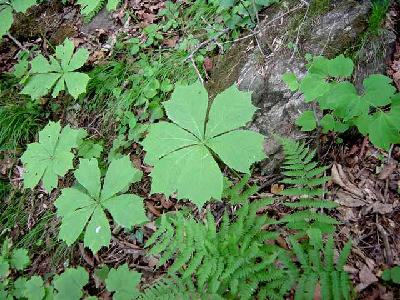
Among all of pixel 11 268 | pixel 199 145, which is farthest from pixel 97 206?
pixel 11 268

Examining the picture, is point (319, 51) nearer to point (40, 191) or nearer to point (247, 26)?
point (247, 26)

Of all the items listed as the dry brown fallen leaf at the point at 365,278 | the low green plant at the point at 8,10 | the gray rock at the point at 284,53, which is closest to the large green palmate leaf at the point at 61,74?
the low green plant at the point at 8,10

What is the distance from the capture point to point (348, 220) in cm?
257

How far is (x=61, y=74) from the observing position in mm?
3787

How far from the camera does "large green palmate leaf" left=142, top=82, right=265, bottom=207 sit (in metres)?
2.29

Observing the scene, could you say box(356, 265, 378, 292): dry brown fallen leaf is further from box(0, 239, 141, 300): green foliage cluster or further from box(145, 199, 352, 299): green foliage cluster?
box(0, 239, 141, 300): green foliage cluster

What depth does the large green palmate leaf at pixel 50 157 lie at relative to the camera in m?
3.23

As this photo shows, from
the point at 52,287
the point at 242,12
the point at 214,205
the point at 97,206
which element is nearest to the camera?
the point at 97,206

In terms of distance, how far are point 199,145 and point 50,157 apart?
65.1 inches

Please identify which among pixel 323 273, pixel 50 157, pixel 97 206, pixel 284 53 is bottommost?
pixel 323 273

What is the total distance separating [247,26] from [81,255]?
8.67 ft

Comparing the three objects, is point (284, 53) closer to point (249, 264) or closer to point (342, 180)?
point (342, 180)

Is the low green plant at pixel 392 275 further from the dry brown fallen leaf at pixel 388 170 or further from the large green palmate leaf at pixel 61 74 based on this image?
the large green palmate leaf at pixel 61 74

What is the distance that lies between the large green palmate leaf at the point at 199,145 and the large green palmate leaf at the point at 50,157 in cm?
107
